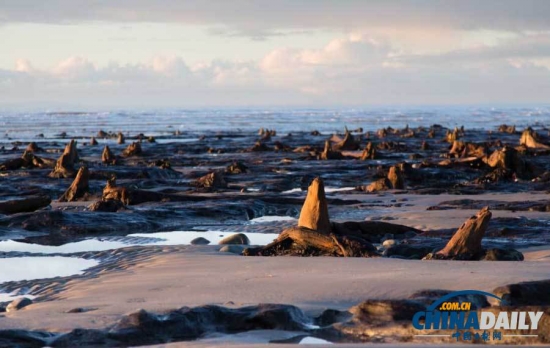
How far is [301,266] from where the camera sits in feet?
34.5

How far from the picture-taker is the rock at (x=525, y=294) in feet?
24.7

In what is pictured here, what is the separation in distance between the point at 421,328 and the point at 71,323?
110 inches

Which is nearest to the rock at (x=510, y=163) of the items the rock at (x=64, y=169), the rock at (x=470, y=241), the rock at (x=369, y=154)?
the rock at (x=369, y=154)

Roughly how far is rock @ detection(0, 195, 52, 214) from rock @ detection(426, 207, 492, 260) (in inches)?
376

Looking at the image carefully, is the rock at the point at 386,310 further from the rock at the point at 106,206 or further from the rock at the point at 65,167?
the rock at the point at 65,167

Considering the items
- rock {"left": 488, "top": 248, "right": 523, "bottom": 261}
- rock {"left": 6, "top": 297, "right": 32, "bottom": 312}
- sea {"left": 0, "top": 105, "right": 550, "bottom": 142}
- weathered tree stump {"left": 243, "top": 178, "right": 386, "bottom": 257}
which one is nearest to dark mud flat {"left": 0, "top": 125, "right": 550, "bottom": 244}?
weathered tree stump {"left": 243, "top": 178, "right": 386, "bottom": 257}

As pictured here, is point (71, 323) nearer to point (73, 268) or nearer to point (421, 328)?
point (421, 328)

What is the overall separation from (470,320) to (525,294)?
88cm

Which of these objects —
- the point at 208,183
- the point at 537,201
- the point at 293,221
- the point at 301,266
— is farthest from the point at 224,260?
the point at 208,183

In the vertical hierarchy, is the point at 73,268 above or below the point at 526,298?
below

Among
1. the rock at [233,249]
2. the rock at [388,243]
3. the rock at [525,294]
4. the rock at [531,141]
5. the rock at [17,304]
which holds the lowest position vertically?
the rock at [531,141]

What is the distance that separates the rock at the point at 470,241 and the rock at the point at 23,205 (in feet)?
31.3

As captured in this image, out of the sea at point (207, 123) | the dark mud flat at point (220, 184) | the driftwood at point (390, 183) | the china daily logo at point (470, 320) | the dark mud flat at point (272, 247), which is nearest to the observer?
the china daily logo at point (470, 320)

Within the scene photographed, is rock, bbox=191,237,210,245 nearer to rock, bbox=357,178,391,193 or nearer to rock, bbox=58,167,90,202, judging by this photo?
rock, bbox=58,167,90,202
